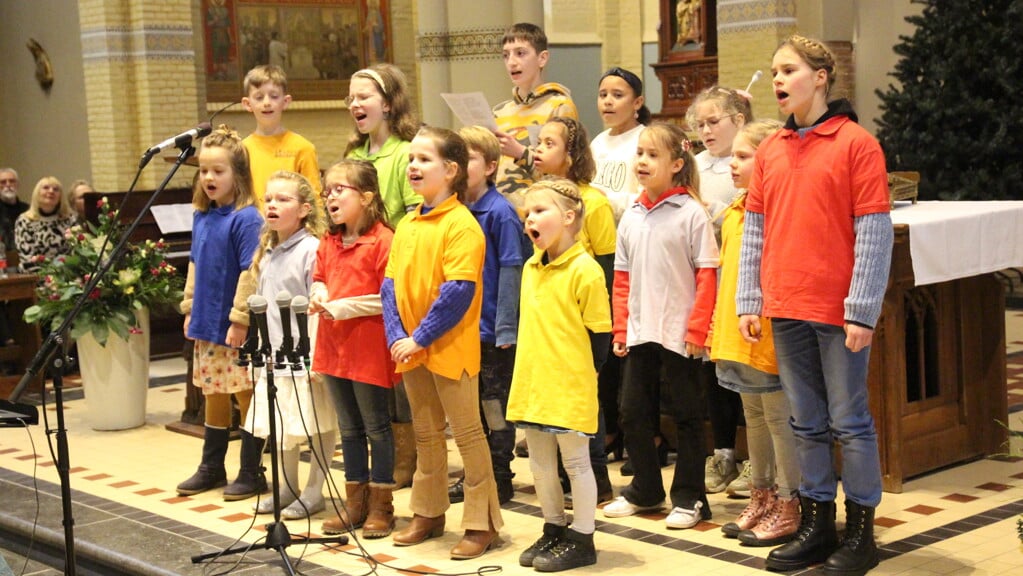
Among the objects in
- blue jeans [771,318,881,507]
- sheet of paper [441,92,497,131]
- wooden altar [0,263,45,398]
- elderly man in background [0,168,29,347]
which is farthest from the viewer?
elderly man in background [0,168,29,347]

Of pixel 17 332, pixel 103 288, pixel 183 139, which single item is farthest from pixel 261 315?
pixel 17 332

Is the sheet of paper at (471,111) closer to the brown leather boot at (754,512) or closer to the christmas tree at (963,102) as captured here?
the brown leather boot at (754,512)

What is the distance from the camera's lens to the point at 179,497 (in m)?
6.43

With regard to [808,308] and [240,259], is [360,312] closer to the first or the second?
[240,259]

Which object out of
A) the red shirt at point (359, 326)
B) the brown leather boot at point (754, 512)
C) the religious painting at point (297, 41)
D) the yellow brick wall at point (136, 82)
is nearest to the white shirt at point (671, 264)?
the brown leather boot at point (754, 512)

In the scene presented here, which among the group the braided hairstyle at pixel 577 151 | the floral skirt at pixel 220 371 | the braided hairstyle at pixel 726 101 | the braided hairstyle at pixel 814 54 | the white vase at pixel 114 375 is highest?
the braided hairstyle at pixel 814 54

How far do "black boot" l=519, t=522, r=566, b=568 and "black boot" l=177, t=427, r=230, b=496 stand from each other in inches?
82.6

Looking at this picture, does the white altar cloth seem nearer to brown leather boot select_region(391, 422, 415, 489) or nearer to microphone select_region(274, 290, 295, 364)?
brown leather boot select_region(391, 422, 415, 489)

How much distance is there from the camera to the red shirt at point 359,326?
5.43 meters

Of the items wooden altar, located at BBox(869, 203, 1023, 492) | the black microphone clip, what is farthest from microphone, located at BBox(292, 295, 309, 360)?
wooden altar, located at BBox(869, 203, 1023, 492)

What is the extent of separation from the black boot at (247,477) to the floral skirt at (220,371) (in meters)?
0.24

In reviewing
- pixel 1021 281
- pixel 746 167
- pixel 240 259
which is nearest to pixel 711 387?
pixel 746 167

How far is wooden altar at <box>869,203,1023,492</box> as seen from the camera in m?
5.60

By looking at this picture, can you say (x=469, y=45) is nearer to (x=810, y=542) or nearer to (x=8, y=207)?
(x=8, y=207)
